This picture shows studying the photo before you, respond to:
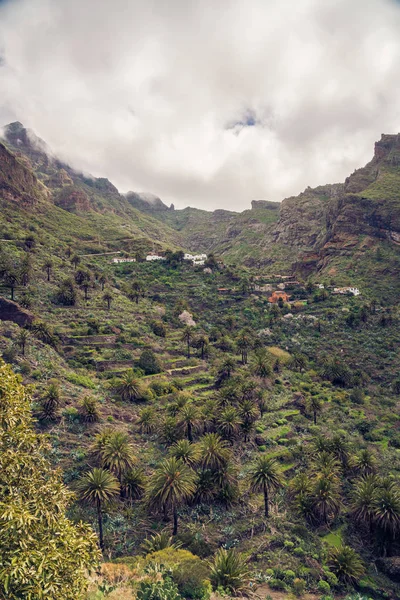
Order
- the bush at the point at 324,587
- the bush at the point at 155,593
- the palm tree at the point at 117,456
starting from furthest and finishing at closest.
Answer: the palm tree at the point at 117,456 → the bush at the point at 324,587 → the bush at the point at 155,593

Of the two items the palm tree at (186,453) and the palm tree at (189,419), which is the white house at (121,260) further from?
the palm tree at (186,453)

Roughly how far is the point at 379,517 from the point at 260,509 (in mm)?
14346

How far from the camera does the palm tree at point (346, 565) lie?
3512 cm

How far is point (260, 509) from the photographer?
44.1 metres

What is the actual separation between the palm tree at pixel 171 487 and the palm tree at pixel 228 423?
49.7 feet

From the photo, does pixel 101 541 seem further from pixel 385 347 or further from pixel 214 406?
pixel 385 347

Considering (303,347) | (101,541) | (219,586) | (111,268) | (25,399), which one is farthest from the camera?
(111,268)

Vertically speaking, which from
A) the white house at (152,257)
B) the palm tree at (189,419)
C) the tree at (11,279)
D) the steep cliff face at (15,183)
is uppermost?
the steep cliff face at (15,183)

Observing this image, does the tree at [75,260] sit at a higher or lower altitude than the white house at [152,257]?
lower

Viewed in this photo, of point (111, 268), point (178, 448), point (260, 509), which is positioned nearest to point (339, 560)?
point (260, 509)

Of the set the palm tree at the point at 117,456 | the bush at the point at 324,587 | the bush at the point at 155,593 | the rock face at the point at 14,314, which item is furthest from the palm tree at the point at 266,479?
the rock face at the point at 14,314

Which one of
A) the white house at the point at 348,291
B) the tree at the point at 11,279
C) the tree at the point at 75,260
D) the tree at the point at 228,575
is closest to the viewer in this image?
the tree at the point at 228,575

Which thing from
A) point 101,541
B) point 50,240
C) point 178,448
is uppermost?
point 50,240

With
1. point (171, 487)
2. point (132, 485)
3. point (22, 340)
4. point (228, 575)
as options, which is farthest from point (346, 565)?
point (22, 340)
